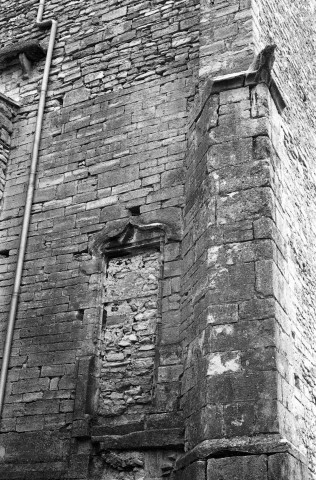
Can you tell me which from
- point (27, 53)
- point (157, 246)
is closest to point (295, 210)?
point (157, 246)

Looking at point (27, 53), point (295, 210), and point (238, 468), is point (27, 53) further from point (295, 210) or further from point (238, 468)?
point (238, 468)

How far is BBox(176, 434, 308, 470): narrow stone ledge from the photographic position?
4.48 metres

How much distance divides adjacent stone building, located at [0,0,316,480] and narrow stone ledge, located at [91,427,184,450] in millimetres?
14

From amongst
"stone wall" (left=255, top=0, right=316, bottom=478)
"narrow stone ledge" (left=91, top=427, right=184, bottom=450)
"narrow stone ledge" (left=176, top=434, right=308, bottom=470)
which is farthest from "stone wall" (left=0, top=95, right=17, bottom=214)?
"narrow stone ledge" (left=176, top=434, right=308, bottom=470)

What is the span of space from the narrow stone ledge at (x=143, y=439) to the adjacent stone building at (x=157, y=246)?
1 cm

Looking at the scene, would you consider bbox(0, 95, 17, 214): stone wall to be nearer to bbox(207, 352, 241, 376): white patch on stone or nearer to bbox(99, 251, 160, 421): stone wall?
bbox(99, 251, 160, 421): stone wall

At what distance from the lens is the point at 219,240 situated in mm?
5504

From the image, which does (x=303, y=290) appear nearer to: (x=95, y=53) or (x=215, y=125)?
(x=215, y=125)

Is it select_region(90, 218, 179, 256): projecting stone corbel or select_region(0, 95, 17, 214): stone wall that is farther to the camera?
select_region(0, 95, 17, 214): stone wall

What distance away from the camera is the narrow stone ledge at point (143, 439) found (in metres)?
5.39

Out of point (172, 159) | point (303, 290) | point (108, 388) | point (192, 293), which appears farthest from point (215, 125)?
point (108, 388)

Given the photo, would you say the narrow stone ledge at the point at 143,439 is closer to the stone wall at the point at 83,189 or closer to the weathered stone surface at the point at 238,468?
the stone wall at the point at 83,189

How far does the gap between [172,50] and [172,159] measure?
155 cm

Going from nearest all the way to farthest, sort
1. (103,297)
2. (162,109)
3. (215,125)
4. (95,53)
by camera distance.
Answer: (215,125)
(103,297)
(162,109)
(95,53)
